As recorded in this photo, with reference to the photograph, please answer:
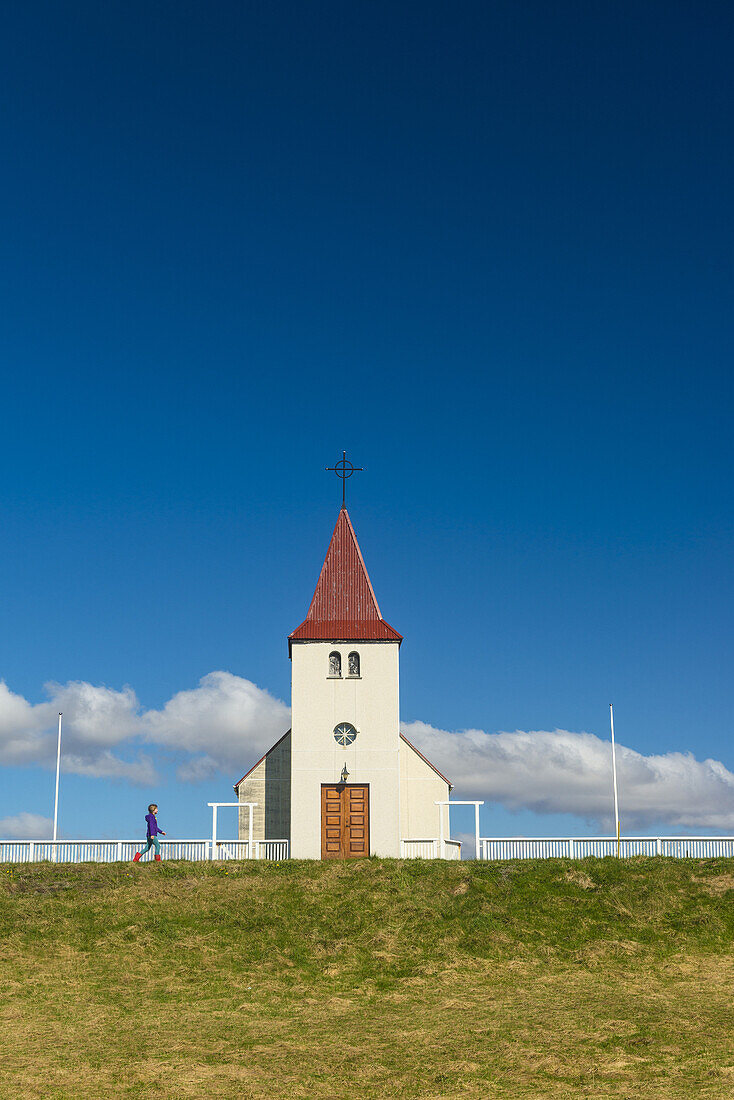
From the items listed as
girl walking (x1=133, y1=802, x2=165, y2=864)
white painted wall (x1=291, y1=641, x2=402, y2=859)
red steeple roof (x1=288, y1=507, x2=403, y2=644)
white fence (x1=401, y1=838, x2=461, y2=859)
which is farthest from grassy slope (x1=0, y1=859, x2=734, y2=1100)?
red steeple roof (x1=288, y1=507, x2=403, y2=644)

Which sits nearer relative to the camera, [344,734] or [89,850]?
[89,850]

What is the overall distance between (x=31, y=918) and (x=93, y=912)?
1468 mm

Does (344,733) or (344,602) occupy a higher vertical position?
(344,602)

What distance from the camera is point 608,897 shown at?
26.1m

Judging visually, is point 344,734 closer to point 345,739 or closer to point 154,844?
point 345,739

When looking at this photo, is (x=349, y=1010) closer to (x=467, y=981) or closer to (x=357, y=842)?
(x=467, y=981)

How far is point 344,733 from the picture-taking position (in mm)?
38312

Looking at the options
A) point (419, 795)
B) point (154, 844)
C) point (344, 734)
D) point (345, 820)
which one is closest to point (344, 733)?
point (344, 734)

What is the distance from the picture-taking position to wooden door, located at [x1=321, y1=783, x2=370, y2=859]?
3738 cm

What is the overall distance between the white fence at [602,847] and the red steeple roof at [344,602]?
9347mm

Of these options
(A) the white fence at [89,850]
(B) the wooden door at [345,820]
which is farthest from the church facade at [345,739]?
(A) the white fence at [89,850]

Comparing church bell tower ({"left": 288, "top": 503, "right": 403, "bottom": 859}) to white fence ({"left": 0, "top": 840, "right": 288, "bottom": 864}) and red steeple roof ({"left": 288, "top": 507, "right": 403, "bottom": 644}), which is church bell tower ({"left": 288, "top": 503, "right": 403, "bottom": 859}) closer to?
red steeple roof ({"left": 288, "top": 507, "right": 403, "bottom": 644})

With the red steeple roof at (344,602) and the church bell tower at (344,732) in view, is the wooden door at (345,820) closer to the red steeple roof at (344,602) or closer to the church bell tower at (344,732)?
the church bell tower at (344,732)

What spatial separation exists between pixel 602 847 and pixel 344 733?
1028 cm
